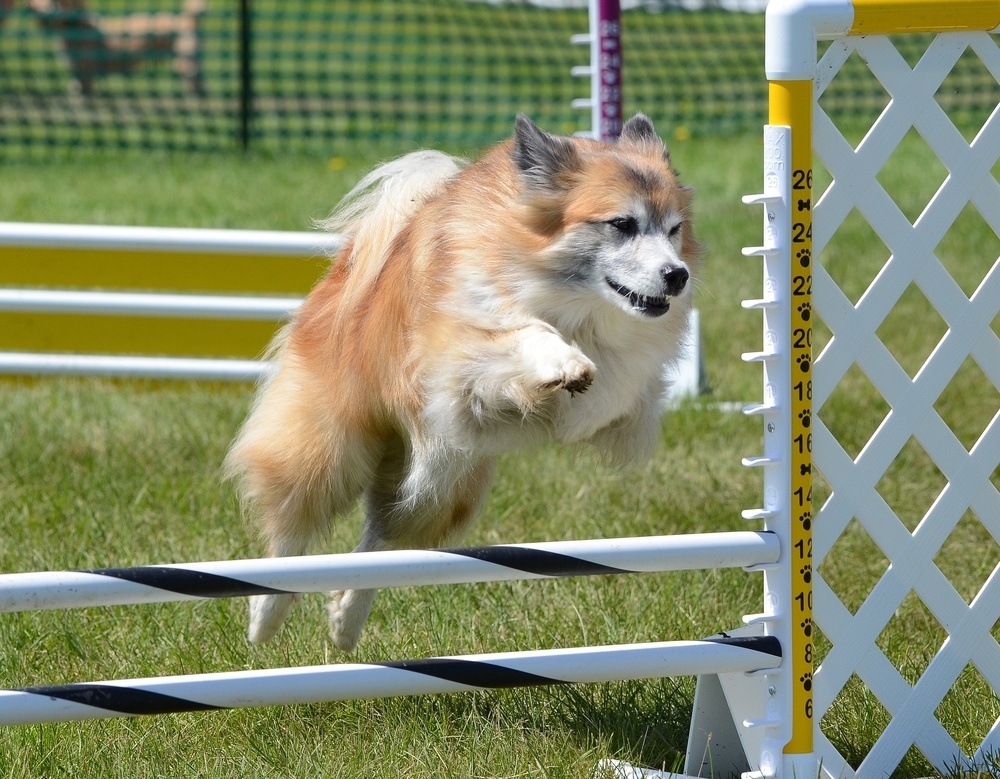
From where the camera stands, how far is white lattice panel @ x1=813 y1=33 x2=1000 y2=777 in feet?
8.70

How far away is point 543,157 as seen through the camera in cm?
320

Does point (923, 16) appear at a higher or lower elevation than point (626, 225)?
higher

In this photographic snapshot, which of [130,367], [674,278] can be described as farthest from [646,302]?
[130,367]

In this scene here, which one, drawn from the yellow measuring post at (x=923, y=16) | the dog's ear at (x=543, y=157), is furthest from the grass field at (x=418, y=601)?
the yellow measuring post at (x=923, y=16)

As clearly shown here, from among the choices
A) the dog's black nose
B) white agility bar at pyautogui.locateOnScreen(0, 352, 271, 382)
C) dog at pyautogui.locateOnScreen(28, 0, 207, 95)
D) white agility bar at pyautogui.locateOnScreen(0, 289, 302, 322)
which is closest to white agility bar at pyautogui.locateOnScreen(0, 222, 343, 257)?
white agility bar at pyautogui.locateOnScreen(0, 289, 302, 322)

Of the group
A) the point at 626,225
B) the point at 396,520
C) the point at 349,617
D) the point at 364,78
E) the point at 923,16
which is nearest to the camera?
the point at 923,16

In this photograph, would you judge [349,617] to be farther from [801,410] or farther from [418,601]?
[801,410]

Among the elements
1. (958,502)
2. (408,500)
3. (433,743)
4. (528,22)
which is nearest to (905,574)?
(958,502)

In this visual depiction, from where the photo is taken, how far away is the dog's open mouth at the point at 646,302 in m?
3.09

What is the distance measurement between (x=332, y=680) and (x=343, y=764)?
1.66 feet

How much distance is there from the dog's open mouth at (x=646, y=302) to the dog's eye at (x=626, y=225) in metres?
0.13

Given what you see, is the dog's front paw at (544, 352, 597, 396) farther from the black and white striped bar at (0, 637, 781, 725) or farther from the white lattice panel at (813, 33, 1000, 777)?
the black and white striped bar at (0, 637, 781, 725)

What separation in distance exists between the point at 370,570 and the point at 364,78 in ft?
42.3

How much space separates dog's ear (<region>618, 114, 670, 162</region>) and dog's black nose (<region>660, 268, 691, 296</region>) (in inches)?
19.5
